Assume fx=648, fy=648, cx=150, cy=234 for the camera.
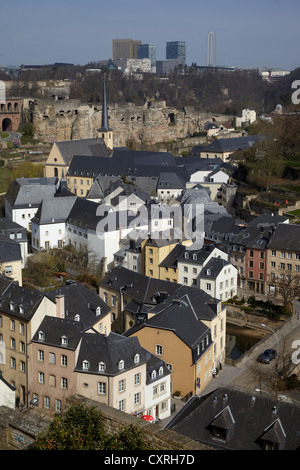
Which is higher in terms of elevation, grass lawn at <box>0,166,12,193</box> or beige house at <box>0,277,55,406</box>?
grass lawn at <box>0,166,12,193</box>

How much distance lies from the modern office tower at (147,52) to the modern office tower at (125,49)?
2324 millimetres

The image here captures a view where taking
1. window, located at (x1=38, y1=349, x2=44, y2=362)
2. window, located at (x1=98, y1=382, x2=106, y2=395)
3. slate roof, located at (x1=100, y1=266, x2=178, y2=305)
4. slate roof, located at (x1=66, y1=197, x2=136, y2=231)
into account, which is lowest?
window, located at (x1=98, y1=382, x2=106, y2=395)

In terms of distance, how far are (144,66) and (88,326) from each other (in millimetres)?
146516

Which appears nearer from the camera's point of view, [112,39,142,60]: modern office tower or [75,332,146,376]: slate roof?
[75,332,146,376]: slate roof

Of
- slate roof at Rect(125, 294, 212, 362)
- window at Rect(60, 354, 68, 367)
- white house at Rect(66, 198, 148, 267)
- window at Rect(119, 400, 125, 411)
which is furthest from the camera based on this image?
white house at Rect(66, 198, 148, 267)

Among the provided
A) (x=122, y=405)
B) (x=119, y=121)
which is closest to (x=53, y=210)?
(x=122, y=405)

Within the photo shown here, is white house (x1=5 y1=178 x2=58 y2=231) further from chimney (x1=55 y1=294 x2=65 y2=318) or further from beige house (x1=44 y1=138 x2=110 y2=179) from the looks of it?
chimney (x1=55 y1=294 x2=65 y2=318)

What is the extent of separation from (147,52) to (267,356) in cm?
16796

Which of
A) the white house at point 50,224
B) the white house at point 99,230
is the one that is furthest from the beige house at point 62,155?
the white house at point 99,230

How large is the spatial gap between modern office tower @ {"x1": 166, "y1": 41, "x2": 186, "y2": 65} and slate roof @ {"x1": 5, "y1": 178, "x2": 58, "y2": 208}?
140 meters

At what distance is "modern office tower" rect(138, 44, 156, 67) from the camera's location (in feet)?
591

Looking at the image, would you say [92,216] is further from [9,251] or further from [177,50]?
[177,50]

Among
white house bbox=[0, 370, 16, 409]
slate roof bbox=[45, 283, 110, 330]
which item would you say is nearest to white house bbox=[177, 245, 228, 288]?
slate roof bbox=[45, 283, 110, 330]

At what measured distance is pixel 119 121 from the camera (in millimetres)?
62000
